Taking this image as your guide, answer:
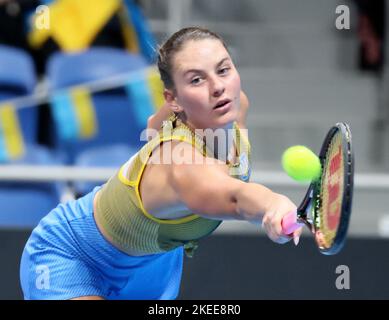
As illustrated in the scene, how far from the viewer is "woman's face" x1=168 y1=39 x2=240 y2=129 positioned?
8.91ft

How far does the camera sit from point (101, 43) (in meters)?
5.73

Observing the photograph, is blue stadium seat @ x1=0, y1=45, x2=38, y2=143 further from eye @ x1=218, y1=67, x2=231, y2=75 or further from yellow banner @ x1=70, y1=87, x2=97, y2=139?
eye @ x1=218, y1=67, x2=231, y2=75

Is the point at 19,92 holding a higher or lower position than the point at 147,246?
higher

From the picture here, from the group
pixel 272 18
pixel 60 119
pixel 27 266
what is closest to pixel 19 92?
pixel 60 119

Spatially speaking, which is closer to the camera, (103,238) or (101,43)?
(103,238)

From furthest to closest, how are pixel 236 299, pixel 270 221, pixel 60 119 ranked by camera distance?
1. pixel 60 119
2. pixel 236 299
3. pixel 270 221

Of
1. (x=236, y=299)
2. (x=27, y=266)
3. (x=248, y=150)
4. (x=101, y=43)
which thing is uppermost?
(x=101, y=43)

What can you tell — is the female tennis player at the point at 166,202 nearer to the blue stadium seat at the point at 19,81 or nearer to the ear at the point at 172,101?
the ear at the point at 172,101

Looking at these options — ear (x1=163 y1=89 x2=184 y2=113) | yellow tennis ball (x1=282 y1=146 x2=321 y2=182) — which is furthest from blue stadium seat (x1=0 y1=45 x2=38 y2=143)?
yellow tennis ball (x1=282 y1=146 x2=321 y2=182)

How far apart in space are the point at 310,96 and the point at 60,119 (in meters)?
1.32

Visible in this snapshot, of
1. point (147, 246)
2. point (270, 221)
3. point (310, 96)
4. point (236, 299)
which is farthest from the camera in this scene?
point (310, 96)

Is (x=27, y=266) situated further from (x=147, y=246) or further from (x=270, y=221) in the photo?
(x=270, y=221)

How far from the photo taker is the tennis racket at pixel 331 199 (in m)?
2.29

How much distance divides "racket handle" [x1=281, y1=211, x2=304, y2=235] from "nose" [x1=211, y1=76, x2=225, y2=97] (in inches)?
20.0
